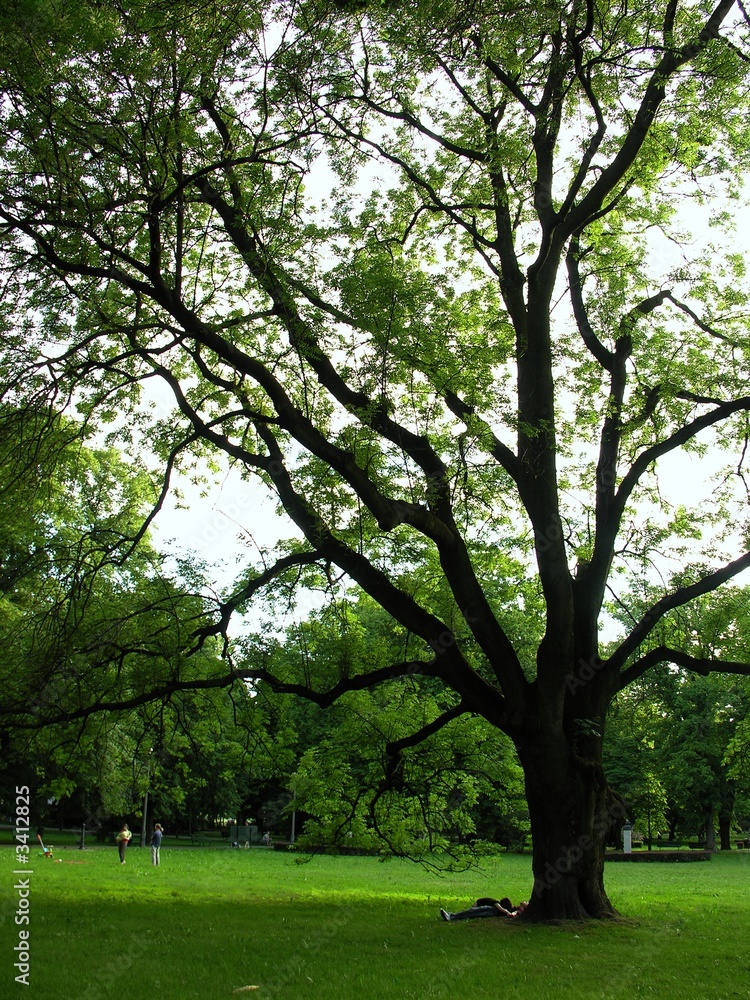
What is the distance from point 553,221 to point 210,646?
8.42 meters

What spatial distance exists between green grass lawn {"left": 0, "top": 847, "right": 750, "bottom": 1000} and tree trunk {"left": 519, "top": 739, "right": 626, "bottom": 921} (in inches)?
19.8

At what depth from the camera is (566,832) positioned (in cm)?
1138

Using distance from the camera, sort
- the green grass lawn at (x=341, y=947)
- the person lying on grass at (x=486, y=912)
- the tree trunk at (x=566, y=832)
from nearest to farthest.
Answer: the green grass lawn at (x=341, y=947), the tree trunk at (x=566, y=832), the person lying on grass at (x=486, y=912)

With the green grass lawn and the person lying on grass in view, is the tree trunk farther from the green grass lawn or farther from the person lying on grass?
the person lying on grass

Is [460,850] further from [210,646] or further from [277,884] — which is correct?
[277,884]

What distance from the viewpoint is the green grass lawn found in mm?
7465

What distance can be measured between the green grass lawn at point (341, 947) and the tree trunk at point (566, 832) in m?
0.50

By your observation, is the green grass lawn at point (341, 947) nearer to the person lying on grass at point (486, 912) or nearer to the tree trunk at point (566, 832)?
the person lying on grass at point (486, 912)

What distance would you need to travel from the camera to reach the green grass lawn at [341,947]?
7465 mm

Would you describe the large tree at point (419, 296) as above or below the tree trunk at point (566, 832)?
above

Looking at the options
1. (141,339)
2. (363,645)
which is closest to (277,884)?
(363,645)
